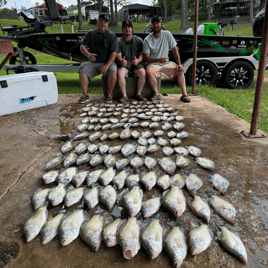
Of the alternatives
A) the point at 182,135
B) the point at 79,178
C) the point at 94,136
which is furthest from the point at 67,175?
the point at 182,135

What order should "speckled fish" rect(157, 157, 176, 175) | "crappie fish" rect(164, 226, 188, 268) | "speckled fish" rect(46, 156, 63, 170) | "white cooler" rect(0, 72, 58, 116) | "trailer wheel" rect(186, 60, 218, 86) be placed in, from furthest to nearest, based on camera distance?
"trailer wheel" rect(186, 60, 218, 86)
"white cooler" rect(0, 72, 58, 116)
"speckled fish" rect(46, 156, 63, 170)
"speckled fish" rect(157, 157, 176, 175)
"crappie fish" rect(164, 226, 188, 268)

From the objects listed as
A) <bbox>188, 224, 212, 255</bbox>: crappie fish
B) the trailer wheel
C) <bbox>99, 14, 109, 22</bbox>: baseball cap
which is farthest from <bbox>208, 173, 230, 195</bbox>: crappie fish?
the trailer wheel

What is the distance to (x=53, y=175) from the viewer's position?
6.76 feet

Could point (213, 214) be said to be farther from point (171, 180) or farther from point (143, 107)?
point (143, 107)

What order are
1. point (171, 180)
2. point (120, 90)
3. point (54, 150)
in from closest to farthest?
1. point (171, 180)
2. point (54, 150)
3. point (120, 90)

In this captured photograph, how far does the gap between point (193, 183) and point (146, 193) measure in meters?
0.42

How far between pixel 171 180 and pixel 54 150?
1491mm

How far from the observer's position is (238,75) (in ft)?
21.4

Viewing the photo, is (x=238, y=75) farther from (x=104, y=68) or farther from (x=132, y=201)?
(x=132, y=201)

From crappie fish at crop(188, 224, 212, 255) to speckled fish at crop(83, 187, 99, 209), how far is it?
737 mm

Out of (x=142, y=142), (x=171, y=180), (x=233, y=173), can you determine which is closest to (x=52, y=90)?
(x=142, y=142)

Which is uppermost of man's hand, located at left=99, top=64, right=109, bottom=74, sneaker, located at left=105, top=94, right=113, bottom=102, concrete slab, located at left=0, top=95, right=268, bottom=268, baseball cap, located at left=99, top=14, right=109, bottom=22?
baseball cap, located at left=99, top=14, right=109, bottom=22

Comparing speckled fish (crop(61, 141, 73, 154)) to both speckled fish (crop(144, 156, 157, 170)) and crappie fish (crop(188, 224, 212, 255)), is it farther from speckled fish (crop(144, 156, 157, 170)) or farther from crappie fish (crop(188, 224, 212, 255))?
crappie fish (crop(188, 224, 212, 255))

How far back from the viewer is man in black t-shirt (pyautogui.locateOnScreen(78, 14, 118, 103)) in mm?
4737
